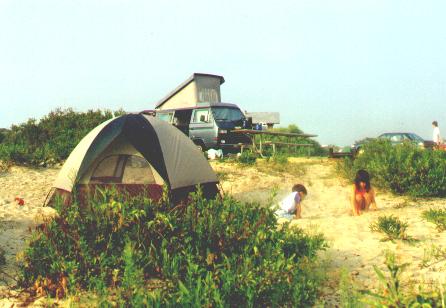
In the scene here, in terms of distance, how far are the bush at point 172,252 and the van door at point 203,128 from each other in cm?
1120

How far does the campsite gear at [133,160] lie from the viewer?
8.83 m

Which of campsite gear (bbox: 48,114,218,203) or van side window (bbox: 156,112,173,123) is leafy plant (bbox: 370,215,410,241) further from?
van side window (bbox: 156,112,173,123)

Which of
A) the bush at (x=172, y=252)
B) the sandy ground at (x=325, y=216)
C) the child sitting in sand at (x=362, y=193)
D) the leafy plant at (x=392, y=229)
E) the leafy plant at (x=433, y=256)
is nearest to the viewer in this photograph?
the bush at (x=172, y=252)

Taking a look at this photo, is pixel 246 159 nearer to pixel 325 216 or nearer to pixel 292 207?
pixel 325 216

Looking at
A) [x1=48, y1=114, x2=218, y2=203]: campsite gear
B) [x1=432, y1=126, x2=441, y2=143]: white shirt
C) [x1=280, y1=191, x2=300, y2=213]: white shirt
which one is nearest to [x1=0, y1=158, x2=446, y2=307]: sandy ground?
[x1=280, y1=191, x2=300, y2=213]: white shirt

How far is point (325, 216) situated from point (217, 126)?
8164mm

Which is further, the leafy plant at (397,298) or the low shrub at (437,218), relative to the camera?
Answer: the low shrub at (437,218)

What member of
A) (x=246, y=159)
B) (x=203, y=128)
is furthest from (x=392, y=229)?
(x=203, y=128)

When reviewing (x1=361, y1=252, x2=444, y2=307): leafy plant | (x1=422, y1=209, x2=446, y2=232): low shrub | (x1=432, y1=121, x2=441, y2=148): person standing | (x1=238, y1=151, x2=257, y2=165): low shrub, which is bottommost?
(x1=422, y1=209, x2=446, y2=232): low shrub

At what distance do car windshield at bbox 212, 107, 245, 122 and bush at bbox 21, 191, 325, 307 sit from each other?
1156cm

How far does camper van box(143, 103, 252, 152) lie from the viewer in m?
17.1

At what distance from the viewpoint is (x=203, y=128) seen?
57.2 feet

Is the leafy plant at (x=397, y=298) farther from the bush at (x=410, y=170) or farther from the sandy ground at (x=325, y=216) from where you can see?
the bush at (x=410, y=170)

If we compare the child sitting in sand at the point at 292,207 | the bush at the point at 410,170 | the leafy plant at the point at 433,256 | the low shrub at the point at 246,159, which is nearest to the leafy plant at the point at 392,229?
the leafy plant at the point at 433,256
